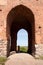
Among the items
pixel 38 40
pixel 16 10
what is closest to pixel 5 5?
pixel 16 10

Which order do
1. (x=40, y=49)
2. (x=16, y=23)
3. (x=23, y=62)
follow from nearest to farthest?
1. (x=23, y=62)
2. (x=40, y=49)
3. (x=16, y=23)

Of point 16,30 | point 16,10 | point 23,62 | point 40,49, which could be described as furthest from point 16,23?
point 23,62

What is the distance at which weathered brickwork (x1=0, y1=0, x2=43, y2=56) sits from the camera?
39.9ft

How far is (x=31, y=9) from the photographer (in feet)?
41.2

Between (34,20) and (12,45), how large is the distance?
272 inches

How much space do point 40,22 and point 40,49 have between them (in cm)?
161

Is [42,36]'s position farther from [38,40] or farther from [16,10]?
[16,10]

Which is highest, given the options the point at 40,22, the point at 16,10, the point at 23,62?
the point at 16,10

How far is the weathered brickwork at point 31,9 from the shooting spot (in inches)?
479

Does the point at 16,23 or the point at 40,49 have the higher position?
the point at 16,23

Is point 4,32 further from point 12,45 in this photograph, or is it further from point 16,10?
point 12,45

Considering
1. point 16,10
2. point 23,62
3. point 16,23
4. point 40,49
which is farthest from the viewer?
point 16,23

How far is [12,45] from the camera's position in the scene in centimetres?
1898

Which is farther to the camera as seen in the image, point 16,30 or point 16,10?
point 16,30
